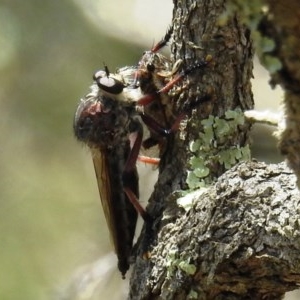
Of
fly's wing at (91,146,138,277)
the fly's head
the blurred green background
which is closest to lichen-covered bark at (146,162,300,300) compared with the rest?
the fly's head

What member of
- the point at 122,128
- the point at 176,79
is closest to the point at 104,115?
the point at 122,128

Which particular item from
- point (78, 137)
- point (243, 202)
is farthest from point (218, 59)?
point (78, 137)

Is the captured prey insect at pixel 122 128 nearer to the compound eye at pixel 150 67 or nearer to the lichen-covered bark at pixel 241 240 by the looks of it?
the compound eye at pixel 150 67

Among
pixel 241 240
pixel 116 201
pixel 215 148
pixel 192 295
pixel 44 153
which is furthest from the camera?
pixel 44 153

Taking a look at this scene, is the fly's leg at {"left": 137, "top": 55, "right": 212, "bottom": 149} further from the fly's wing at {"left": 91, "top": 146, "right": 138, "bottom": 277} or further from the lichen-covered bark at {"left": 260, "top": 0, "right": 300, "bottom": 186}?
the lichen-covered bark at {"left": 260, "top": 0, "right": 300, "bottom": 186}

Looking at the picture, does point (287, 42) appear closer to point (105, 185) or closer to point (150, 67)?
point (150, 67)

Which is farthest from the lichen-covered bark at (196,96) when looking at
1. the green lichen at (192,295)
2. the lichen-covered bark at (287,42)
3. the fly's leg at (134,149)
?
the lichen-covered bark at (287,42)
